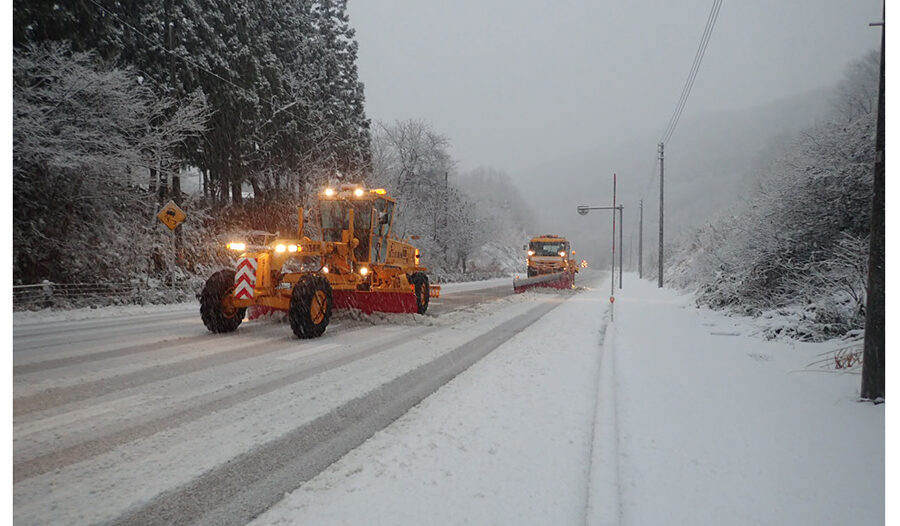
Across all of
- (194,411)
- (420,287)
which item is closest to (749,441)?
(194,411)

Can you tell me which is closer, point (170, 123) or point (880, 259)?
point (880, 259)

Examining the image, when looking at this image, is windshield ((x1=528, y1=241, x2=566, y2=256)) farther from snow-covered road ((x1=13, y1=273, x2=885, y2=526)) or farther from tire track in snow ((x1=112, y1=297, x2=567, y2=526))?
tire track in snow ((x1=112, y1=297, x2=567, y2=526))

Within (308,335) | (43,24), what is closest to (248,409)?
(308,335)

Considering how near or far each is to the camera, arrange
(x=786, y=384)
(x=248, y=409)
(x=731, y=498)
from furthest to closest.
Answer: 1. (x=786, y=384)
2. (x=248, y=409)
3. (x=731, y=498)

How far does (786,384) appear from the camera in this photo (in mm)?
5465

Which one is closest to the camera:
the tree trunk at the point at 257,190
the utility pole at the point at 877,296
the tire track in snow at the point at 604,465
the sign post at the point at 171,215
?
the tire track in snow at the point at 604,465

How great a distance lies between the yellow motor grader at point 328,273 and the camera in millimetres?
8219

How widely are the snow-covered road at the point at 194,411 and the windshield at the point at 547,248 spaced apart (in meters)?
22.5

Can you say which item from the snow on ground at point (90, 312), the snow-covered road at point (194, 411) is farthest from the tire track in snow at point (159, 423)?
the snow on ground at point (90, 312)

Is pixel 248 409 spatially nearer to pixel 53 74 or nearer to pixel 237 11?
pixel 53 74

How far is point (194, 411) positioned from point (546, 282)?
22626 mm

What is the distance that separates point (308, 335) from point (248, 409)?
371cm

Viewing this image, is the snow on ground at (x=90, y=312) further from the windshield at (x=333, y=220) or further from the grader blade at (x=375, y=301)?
the grader blade at (x=375, y=301)

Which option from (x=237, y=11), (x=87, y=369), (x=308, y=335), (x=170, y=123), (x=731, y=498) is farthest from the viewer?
(x=237, y=11)
